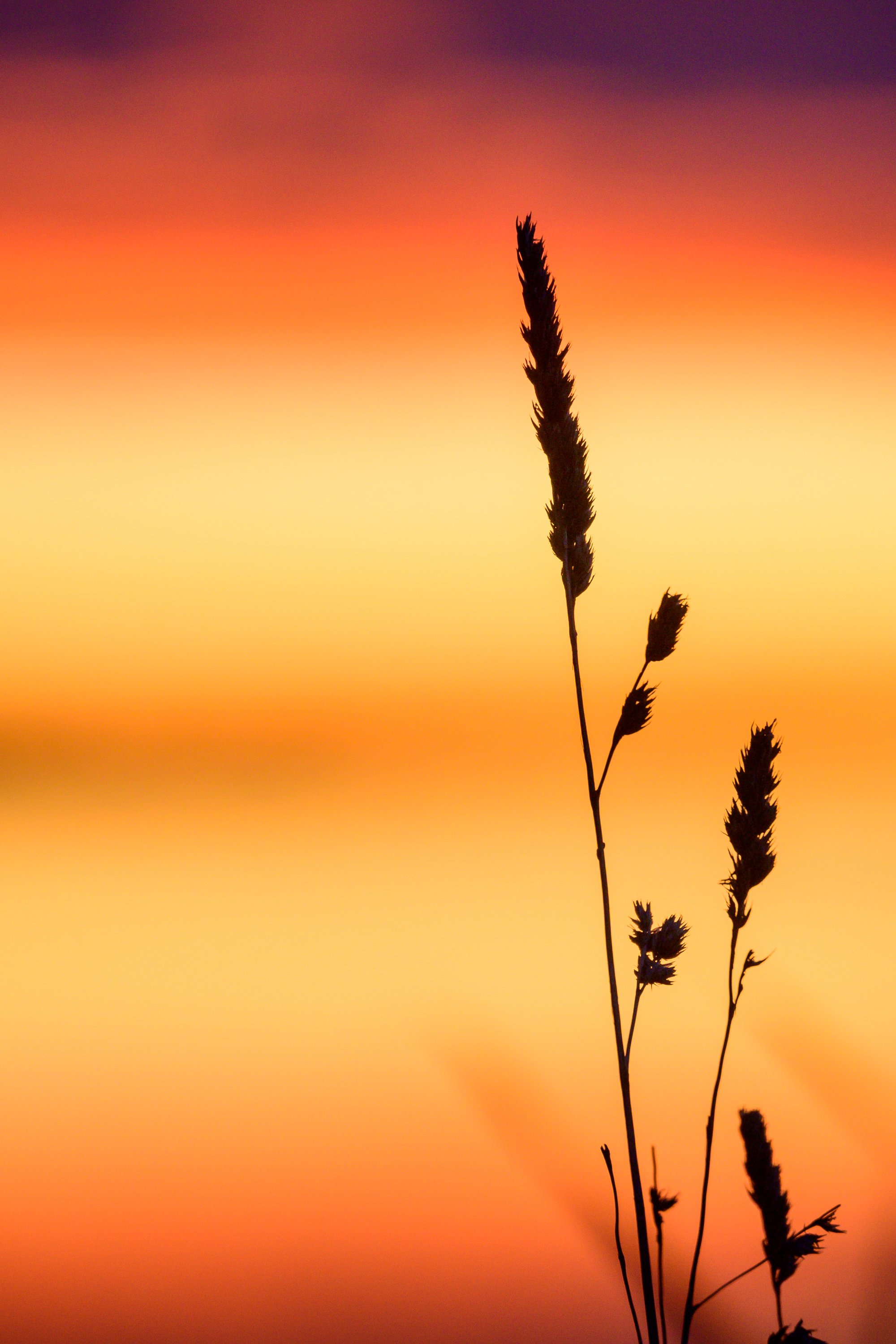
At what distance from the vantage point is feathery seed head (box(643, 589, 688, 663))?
40.6 inches

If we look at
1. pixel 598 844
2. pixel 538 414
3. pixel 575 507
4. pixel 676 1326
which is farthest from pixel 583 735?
pixel 676 1326

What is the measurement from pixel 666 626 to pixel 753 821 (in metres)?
0.22

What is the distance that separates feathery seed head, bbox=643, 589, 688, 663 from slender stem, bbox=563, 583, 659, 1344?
0.29 ft

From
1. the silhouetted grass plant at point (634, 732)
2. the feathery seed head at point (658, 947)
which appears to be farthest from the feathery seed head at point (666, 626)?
the feathery seed head at point (658, 947)

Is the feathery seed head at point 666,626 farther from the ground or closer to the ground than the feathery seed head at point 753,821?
farther from the ground

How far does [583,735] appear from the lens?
0.97 meters

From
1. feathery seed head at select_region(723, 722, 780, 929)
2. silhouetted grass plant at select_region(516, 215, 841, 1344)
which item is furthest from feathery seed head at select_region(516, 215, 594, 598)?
feathery seed head at select_region(723, 722, 780, 929)

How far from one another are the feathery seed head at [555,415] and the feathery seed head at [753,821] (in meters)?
0.26

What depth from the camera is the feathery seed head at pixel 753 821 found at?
3.41 ft

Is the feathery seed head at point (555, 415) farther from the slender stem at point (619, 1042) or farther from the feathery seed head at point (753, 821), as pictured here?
the feathery seed head at point (753, 821)

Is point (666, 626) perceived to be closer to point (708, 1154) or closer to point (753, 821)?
point (753, 821)

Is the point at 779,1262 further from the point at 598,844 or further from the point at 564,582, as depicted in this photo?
the point at 564,582

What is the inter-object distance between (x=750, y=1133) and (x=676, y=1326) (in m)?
0.96

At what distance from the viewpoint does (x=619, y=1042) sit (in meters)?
0.97
